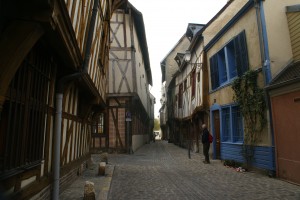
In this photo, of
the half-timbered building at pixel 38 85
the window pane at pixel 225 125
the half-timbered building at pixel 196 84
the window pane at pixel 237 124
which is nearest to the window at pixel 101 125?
the half-timbered building at pixel 196 84

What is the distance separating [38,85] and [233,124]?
26.7 feet

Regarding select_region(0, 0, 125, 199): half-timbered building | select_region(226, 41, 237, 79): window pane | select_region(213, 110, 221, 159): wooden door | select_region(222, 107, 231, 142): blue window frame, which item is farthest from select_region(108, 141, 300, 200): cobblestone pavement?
select_region(213, 110, 221, 159): wooden door

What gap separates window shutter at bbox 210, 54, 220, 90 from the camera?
12594 mm

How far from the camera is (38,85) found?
4375 mm

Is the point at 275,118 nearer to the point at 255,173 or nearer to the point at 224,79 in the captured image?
the point at 255,173

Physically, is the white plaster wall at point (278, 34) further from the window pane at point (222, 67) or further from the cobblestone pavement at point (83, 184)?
the cobblestone pavement at point (83, 184)

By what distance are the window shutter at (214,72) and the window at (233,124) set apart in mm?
1416

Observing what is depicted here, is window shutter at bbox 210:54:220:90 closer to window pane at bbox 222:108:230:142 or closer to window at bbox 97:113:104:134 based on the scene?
window pane at bbox 222:108:230:142

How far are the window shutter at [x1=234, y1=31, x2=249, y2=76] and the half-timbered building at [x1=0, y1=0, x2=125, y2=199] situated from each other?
5.24 meters

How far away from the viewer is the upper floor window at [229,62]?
9.87 m

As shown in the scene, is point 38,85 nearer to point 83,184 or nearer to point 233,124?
point 83,184

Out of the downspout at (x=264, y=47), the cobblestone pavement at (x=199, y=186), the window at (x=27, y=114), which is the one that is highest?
the downspout at (x=264, y=47)

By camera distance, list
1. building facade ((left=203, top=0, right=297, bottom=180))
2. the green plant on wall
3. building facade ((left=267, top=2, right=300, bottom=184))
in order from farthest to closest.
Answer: the green plant on wall → building facade ((left=203, top=0, right=297, bottom=180)) → building facade ((left=267, top=2, right=300, bottom=184))

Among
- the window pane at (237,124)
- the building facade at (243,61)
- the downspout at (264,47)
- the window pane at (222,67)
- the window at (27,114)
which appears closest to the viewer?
the window at (27,114)
